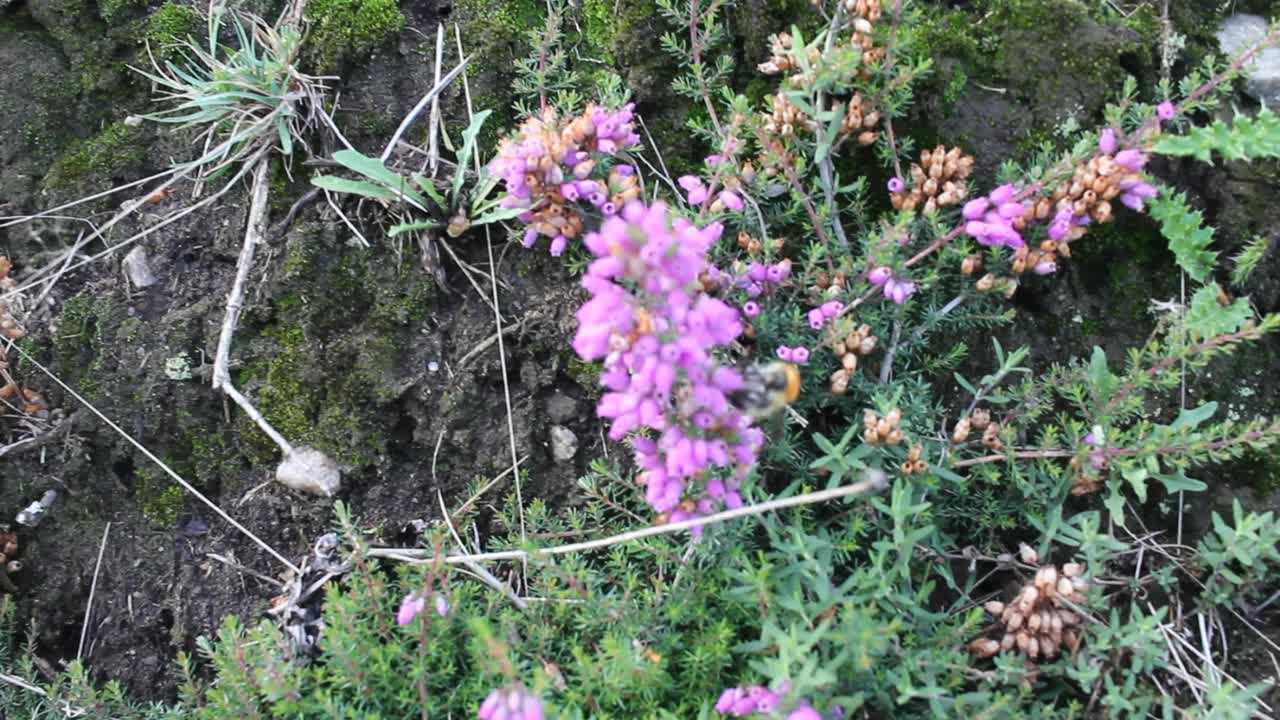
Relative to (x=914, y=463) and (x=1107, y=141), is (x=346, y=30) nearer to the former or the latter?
(x=914, y=463)

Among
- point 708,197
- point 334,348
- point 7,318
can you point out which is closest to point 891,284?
point 708,197

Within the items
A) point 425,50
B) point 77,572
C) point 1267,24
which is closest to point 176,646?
point 77,572

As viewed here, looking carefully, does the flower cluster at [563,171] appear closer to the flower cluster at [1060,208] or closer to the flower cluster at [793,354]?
the flower cluster at [793,354]

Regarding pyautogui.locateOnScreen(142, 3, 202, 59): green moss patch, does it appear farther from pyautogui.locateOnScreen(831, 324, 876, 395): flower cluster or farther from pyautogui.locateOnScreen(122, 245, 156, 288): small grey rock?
pyautogui.locateOnScreen(831, 324, 876, 395): flower cluster

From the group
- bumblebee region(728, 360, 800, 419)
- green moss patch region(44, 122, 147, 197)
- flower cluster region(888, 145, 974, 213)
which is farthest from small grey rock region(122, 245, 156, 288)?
flower cluster region(888, 145, 974, 213)

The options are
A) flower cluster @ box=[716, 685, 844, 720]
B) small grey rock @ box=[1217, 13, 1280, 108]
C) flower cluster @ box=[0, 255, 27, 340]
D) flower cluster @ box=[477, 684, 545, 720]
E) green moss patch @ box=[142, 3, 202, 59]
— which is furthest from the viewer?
green moss patch @ box=[142, 3, 202, 59]

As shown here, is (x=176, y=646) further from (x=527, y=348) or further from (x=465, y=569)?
(x=527, y=348)

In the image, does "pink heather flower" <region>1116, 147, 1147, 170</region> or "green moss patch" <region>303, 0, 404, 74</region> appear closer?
"pink heather flower" <region>1116, 147, 1147, 170</region>
